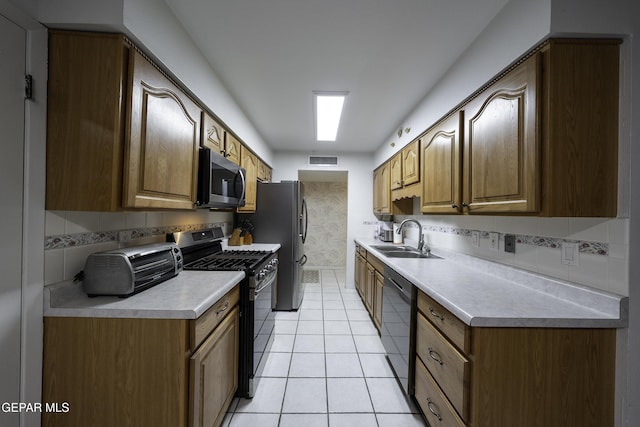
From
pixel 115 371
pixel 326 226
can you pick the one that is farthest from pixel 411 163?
pixel 326 226

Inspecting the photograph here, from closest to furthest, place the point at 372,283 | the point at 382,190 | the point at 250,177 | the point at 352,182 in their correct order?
the point at 372,283
the point at 250,177
the point at 382,190
the point at 352,182

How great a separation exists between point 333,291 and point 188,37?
361 centimetres

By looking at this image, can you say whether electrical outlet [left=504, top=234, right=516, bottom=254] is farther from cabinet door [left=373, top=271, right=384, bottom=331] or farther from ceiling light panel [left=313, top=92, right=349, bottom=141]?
ceiling light panel [left=313, top=92, right=349, bottom=141]

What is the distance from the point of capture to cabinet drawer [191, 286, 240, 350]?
3.47 ft

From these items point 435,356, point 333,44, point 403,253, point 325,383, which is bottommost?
point 325,383

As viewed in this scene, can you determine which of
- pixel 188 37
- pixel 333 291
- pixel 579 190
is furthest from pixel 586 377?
pixel 333 291

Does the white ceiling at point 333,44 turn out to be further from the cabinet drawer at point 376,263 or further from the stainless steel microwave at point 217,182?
the cabinet drawer at point 376,263

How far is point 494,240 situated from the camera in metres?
1.70

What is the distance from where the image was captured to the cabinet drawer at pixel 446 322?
106 cm

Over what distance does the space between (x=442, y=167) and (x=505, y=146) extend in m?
0.61

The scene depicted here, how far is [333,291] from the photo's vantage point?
13.4 feet

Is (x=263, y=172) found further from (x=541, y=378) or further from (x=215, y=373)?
(x=541, y=378)

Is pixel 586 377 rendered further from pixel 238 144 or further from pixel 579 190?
pixel 238 144

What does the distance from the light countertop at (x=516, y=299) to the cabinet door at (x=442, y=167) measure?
47 centimetres
